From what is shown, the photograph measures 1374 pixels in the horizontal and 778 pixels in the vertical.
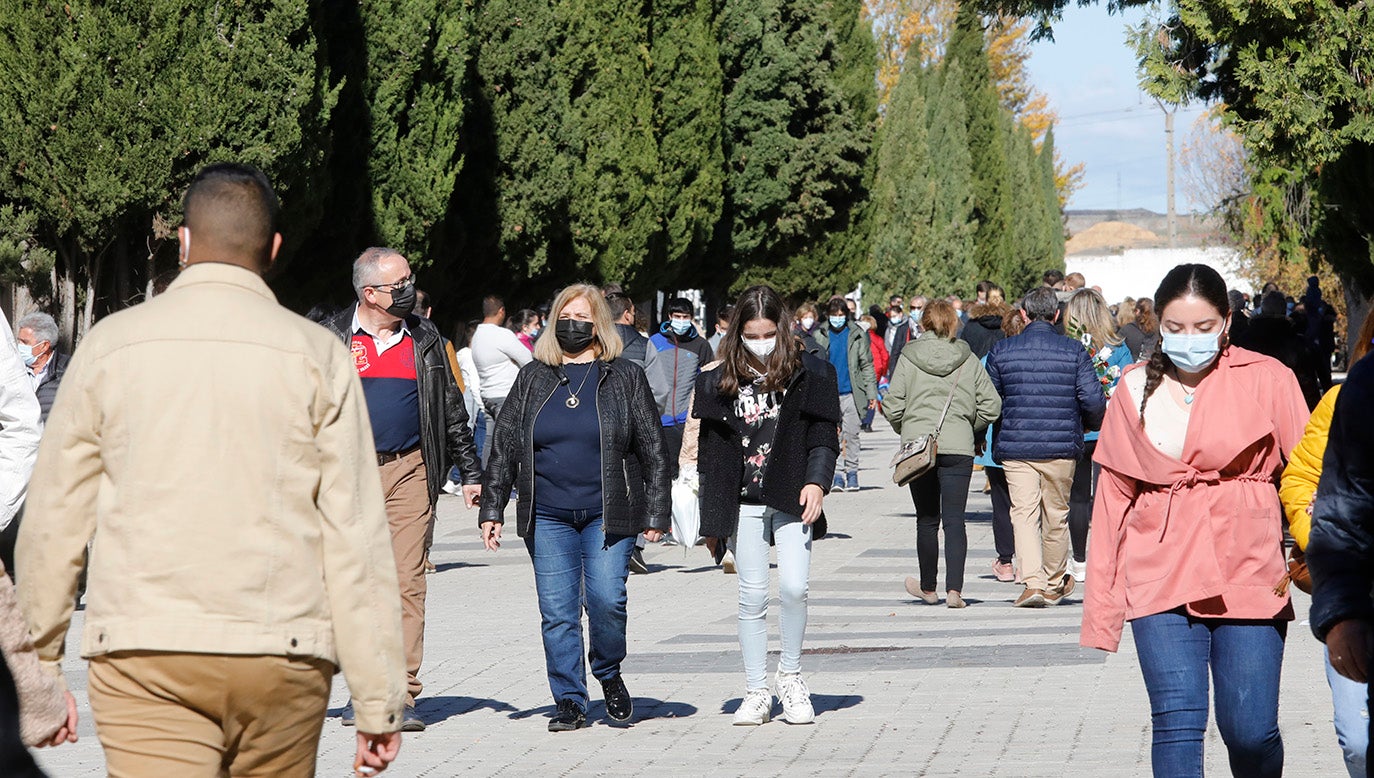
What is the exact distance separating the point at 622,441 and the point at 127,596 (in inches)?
180

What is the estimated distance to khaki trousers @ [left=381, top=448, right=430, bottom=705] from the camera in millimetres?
8242

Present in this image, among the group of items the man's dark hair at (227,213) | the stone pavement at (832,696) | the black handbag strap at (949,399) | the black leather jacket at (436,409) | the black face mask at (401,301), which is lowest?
the stone pavement at (832,696)

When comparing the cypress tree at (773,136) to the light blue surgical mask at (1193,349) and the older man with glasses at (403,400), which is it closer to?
the older man with glasses at (403,400)

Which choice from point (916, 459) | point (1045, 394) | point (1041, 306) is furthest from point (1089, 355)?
point (916, 459)

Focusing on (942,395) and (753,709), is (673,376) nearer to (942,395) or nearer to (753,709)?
(942,395)

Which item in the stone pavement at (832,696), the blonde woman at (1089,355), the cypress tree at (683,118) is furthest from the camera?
the cypress tree at (683,118)

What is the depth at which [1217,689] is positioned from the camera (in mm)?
5371

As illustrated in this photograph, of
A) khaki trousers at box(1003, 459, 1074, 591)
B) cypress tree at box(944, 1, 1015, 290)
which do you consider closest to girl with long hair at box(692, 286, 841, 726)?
khaki trousers at box(1003, 459, 1074, 591)

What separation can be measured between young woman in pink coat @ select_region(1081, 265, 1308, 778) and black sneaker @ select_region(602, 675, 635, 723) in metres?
3.14

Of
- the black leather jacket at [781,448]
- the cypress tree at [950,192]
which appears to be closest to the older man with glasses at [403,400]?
the black leather jacket at [781,448]

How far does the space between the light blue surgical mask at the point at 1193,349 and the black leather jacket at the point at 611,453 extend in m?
3.22

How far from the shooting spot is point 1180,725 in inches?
209

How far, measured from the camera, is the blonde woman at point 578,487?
8.25 m

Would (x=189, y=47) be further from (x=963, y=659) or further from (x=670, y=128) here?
(x=670, y=128)
